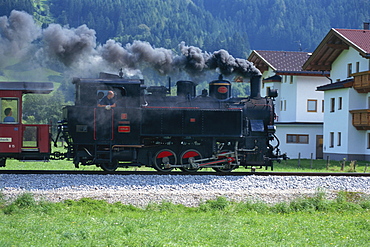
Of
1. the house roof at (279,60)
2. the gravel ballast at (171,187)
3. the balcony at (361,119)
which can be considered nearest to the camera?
the gravel ballast at (171,187)

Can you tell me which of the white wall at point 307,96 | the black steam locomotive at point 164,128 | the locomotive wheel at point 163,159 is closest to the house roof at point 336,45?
the white wall at point 307,96

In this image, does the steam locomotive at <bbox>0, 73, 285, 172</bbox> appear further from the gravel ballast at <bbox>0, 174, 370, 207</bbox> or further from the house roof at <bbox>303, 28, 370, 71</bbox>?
the house roof at <bbox>303, 28, 370, 71</bbox>

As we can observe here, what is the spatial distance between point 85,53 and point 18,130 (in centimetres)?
532

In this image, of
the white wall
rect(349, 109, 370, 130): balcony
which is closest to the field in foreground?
rect(349, 109, 370, 130): balcony

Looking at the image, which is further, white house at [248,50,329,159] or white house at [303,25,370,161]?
white house at [248,50,329,159]

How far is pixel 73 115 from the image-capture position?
1731 centimetres

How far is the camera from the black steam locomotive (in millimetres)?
17422

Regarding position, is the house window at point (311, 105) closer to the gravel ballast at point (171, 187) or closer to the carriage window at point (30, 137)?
the gravel ballast at point (171, 187)

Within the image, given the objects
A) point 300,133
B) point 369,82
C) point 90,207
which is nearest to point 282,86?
point 300,133

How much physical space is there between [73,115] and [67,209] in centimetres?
610

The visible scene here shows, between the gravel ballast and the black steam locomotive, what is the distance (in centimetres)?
176

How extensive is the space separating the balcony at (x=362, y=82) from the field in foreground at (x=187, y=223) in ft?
72.0

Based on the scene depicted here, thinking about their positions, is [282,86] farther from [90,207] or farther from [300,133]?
[90,207]

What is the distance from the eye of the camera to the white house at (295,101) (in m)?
43.9
